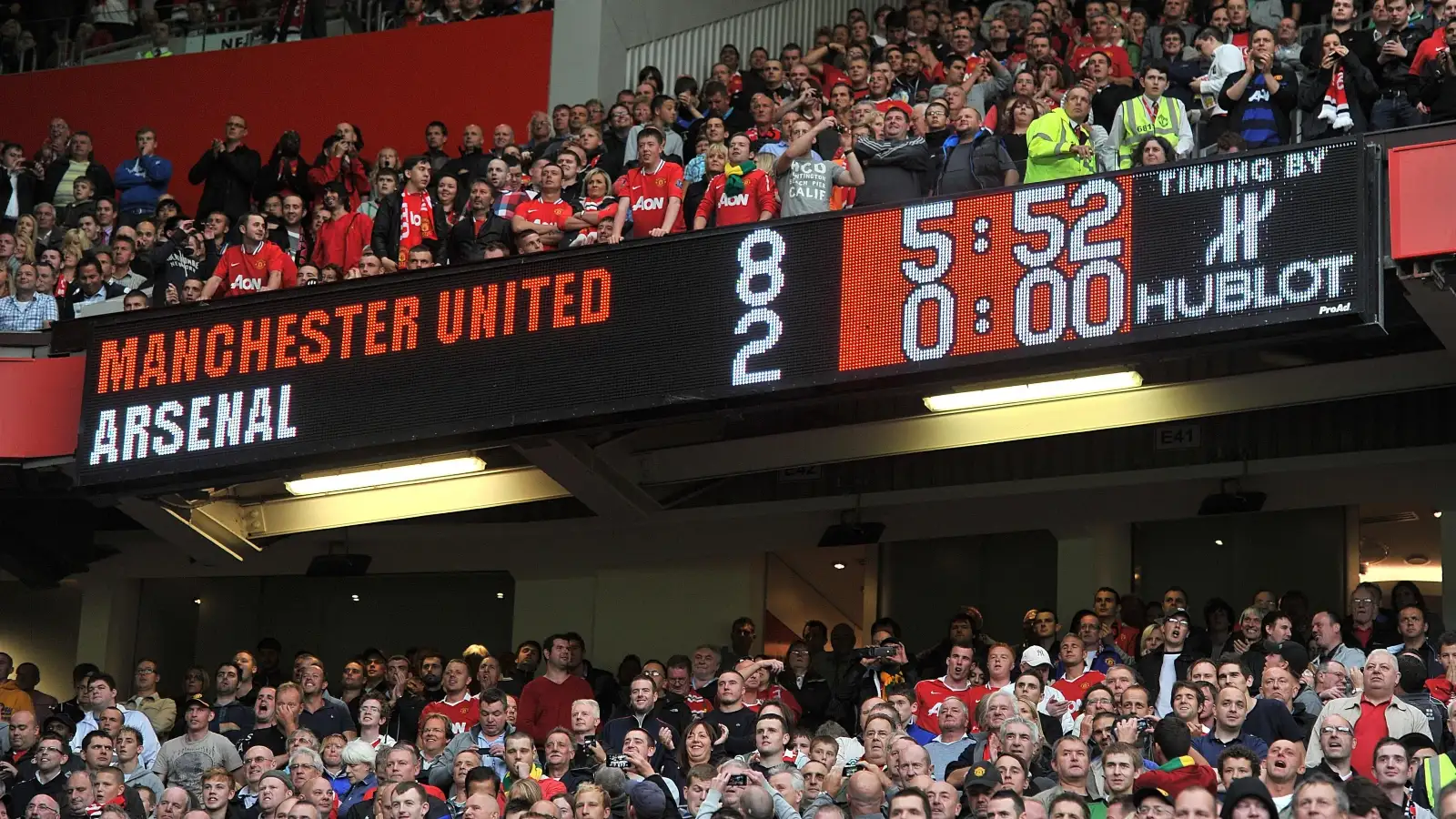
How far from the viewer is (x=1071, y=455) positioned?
16.4 metres

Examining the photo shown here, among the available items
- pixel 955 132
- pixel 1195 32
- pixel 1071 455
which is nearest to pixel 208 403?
pixel 955 132

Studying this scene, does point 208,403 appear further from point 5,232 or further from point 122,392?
point 5,232

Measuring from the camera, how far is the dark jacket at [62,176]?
64.5 ft

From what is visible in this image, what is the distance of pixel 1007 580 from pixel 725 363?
5986 millimetres

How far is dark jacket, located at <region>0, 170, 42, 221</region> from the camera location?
Result: 19.5 meters

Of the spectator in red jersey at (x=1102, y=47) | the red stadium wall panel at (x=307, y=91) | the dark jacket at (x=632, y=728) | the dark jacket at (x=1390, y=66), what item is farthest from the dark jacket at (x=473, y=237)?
the dark jacket at (x=1390, y=66)

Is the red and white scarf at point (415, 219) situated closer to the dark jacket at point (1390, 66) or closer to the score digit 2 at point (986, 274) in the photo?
the score digit 2 at point (986, 274)

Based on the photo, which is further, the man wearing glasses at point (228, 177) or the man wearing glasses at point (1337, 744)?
the man wearing glasses at point (228, 177)

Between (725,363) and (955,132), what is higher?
(955,132)

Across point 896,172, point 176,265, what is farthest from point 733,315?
point 176,265

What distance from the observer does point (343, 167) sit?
1892 cm

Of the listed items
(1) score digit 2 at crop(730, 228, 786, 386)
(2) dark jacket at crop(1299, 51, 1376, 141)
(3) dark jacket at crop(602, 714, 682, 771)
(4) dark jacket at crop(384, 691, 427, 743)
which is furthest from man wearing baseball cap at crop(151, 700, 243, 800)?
(2) dark jacket at crop(1299, 51, 1376, 141)

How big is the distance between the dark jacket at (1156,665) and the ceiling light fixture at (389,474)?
4.84 metres

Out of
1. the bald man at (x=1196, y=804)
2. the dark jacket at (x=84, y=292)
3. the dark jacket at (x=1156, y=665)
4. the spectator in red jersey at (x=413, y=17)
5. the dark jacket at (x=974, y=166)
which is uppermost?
the spectator in red jersey at (x=413, y=17)
